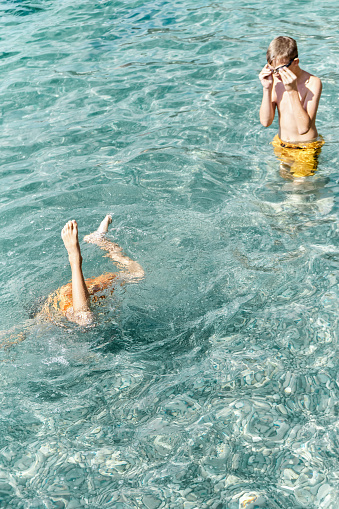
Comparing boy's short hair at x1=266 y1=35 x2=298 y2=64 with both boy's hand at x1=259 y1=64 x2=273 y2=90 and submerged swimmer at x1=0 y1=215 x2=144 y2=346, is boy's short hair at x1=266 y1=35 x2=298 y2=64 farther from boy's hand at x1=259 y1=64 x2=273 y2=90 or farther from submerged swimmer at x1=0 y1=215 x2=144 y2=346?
submerged swimmer at x1=0 y1=215 x2=144 y2=346

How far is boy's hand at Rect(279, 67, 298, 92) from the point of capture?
4.75m

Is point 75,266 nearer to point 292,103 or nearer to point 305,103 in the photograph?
point 292,103

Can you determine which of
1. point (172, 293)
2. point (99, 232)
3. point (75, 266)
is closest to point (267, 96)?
point (99, 232)

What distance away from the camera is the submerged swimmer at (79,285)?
3.85m

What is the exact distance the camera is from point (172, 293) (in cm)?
431

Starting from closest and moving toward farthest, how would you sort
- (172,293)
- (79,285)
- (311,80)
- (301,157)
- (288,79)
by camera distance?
(79,285) < (172,293) < (288,79) < (311,80) < (301,157)

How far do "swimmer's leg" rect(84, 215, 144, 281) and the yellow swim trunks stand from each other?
2127mm

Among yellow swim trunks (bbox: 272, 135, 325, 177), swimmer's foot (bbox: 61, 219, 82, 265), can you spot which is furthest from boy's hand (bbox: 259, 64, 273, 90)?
swimmer's foot (bbox: 61, 219, 82, 265)

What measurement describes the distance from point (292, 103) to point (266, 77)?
0.39 meters

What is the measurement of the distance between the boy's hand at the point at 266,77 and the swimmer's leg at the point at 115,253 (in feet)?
7.04

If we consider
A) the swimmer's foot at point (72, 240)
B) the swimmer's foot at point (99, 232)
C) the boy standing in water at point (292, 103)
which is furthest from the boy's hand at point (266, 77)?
the swimmer's foot at point (72, 240)

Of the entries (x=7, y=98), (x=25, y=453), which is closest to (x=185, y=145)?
(x=7, y=98)

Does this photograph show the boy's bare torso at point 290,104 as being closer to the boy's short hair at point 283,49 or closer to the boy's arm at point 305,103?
the boy's arm at point 305,103

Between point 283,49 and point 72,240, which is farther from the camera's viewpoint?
point 283,49
